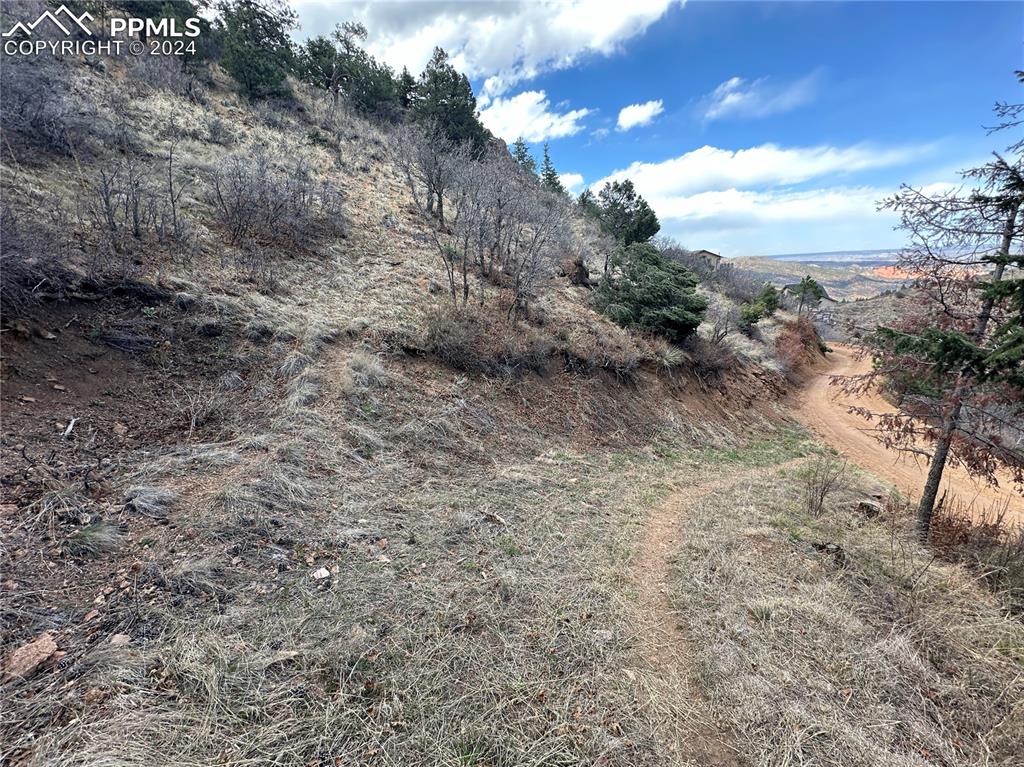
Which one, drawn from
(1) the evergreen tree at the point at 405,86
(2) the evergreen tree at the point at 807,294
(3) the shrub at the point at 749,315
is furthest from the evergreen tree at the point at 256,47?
(2) the evergreen tree at the point at 807,294

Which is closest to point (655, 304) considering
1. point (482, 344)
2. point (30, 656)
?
point (482, 344)

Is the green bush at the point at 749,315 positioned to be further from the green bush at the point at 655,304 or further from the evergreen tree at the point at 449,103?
the evergreen tree at the point at 449,103

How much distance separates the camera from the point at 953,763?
297 cm

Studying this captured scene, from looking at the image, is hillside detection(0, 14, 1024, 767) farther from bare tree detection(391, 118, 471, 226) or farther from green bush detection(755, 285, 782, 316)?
green bush detection(755, 285, 782, 316)

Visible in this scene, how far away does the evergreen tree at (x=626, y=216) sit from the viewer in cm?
2702

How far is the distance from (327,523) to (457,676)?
2394 millimetres

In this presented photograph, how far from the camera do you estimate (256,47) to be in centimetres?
2178

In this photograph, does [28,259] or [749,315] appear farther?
[749,315]

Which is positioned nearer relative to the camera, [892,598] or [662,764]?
[662,764]

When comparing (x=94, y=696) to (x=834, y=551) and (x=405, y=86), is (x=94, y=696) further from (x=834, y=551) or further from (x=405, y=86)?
(x=405, y=86)

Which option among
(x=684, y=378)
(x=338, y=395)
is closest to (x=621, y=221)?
(x=684, y=378)

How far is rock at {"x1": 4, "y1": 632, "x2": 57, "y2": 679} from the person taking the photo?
8.48 feet

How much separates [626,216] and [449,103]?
13309 millimetres

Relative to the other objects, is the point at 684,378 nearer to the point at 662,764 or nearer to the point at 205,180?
the point at 662,764
